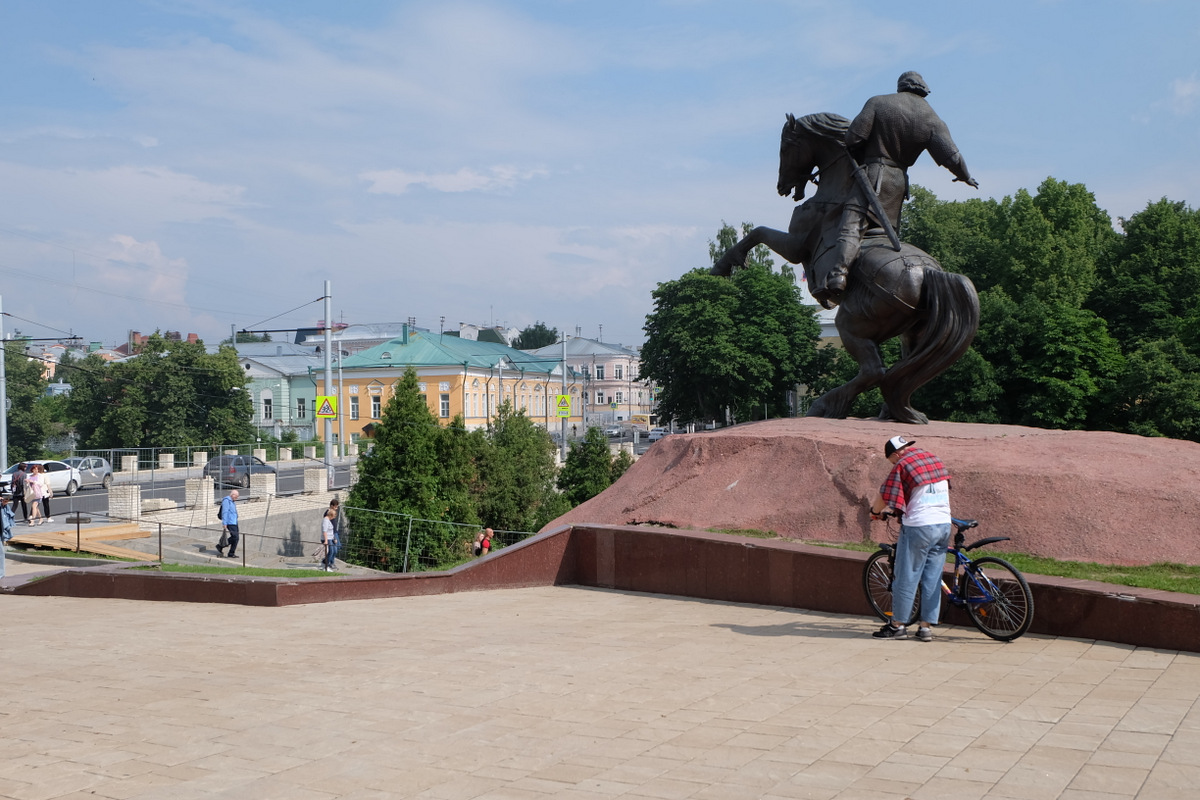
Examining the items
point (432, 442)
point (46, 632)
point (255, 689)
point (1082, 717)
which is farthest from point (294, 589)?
point (432, 442)

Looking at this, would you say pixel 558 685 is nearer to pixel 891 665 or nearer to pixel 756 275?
pixel 891 665

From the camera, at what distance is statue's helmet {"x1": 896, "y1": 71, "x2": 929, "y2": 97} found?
1203cm

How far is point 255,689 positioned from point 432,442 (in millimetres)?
17936

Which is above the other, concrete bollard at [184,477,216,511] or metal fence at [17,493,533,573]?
concrete bollard at [184,477,216,511]

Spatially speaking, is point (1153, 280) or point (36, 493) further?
point (1153, 280)

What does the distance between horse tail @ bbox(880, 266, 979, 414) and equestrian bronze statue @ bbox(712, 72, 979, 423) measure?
0.01 metres

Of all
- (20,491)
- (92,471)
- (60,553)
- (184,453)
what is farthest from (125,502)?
(184,453)

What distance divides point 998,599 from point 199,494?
23.8 metres

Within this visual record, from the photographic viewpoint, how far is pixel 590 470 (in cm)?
3331

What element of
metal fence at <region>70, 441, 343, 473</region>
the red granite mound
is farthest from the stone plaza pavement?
metal fence at <region>70, 441, 343, 473</region>

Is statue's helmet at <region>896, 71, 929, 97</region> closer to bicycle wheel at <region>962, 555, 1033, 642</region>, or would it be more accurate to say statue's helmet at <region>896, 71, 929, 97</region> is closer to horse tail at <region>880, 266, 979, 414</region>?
horse tail at <region>880, 266, 979, 414</region>

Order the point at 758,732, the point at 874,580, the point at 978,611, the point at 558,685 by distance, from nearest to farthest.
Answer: the point at 758,732, the point at 558,685, the point at 978,611, the point at 874,580

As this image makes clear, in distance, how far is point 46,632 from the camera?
28.9ft

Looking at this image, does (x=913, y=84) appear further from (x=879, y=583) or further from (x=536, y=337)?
(x=536, y=337)
